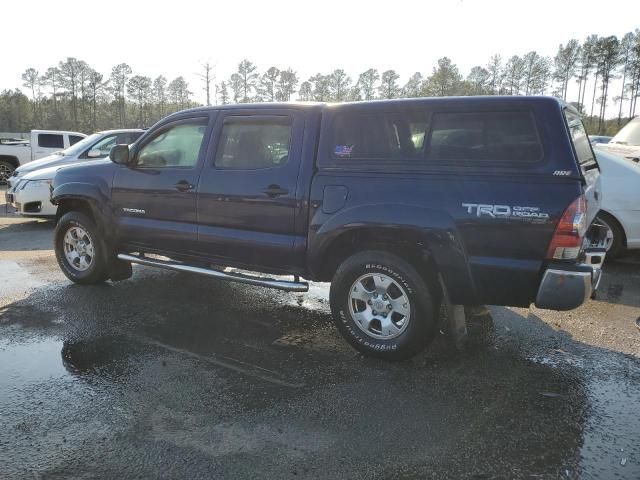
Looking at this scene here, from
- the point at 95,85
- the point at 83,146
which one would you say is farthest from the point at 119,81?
the point at 83,146

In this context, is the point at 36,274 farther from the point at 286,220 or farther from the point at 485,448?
the point at 485,448

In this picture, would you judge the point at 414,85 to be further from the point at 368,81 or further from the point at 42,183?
the point at 42,183

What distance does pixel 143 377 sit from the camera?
3760 millimetres

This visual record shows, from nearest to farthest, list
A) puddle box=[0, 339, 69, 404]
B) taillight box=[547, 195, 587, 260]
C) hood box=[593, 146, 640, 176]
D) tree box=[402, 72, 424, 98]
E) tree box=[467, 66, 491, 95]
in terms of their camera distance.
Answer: taillight box=[547, 195, 587, 260], puddle box=[0, 339, 69, 404], hood box=[593, 146, 640, 176], tree box=[402, 72, 424, 98], tree box=[467, 66, 491, 95]

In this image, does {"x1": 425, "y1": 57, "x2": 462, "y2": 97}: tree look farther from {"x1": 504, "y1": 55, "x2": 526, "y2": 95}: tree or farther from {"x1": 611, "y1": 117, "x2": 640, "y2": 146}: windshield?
{"x1": 611, "y1": 117, "x2": 640, "y2": 146}: windshield

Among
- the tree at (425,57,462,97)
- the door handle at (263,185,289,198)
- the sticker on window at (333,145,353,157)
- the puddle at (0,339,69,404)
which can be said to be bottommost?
the puddle at (0,339,69,404)

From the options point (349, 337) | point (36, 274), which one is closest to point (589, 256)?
point (349, 337)

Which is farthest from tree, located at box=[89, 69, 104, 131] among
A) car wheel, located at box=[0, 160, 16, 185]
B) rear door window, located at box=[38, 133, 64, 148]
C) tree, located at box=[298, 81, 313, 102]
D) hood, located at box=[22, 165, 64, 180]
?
hood, located at box=[22, 165, 64, 180]

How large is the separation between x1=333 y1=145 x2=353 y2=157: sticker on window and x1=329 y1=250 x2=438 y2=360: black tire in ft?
2.72

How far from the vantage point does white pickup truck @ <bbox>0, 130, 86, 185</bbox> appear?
56.2ft

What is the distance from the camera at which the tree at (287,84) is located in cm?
7550

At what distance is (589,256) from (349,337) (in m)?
1.95

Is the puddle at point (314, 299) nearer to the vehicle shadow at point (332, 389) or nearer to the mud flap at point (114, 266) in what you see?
the vehicle shadow at point (332, 389)

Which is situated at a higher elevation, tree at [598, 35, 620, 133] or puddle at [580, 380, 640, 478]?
tree at [598, 35, 620, 133]
